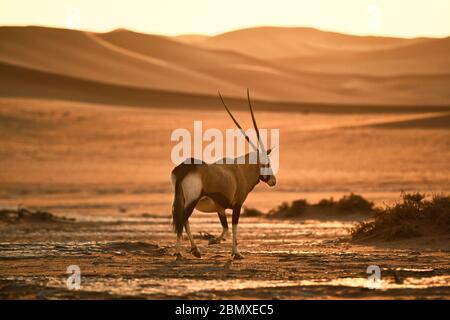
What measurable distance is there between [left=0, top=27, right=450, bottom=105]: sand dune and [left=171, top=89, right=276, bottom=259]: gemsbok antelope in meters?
67.2

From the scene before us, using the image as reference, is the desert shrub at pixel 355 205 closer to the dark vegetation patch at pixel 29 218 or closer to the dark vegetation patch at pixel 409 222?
the dark vegetation patch at pixel 29 218

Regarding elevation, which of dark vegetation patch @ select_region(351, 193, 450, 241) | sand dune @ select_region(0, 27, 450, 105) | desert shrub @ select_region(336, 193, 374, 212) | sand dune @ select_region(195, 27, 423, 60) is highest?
sand dune @ select_region(195, 27, 423, 60)

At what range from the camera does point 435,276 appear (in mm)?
13867

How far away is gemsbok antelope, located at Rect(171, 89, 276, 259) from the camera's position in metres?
16.5

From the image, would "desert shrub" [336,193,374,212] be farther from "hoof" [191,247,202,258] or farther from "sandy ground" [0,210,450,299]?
"hoof" [191,247,202,258]

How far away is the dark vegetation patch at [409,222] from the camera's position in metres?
20.4

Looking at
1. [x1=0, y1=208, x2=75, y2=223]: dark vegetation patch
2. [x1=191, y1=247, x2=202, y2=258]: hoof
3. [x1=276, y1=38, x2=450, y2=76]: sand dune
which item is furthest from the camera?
[x1=276, y1=38, x2=450, y2=76]: sand dune

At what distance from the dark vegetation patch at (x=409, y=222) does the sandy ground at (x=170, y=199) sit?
2.89 feet

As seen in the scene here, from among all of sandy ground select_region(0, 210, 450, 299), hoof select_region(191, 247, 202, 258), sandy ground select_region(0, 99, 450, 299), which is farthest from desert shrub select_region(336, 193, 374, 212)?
hoof select_region(191, 247, 202, 258)

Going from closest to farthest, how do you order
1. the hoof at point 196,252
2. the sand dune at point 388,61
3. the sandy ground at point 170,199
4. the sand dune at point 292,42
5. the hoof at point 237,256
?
1. the sandy ground at point 170,199
2. the hoof at point 196,252
3. the hoof at point 237,256
4. the sand dune at point 388,61
5. the sand dune at point 292,42

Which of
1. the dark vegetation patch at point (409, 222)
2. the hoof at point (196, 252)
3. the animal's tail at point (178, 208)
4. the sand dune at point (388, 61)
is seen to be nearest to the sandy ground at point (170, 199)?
the hoof at point (196, 252)

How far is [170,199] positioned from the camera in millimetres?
41094
